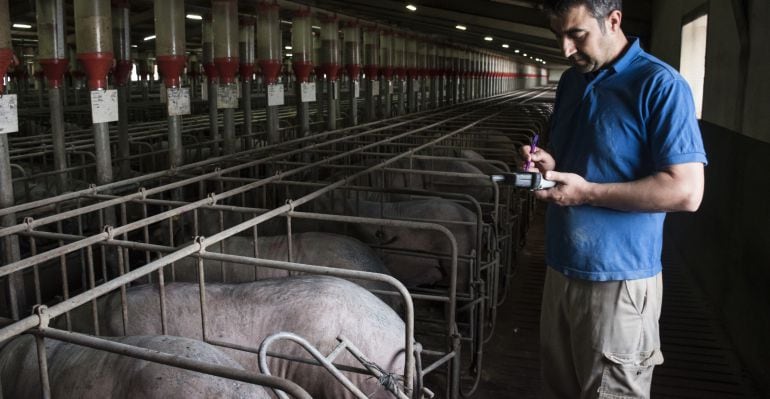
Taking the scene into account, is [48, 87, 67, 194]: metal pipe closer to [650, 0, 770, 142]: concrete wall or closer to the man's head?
the man's head

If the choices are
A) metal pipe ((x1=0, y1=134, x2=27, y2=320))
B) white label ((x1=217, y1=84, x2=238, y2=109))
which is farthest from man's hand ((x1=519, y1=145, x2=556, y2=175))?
white label ((x1=217, y1=84, x2=238, y2=109))

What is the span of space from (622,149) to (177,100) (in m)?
5.54

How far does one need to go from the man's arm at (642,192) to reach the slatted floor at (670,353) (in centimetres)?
308

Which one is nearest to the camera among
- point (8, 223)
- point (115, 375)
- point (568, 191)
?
point (568, 191)

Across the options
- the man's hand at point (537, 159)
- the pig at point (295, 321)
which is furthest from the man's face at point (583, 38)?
the pig at point (295, 321)

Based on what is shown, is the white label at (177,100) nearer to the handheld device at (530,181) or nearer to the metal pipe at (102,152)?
the metal pipe at (102,152)

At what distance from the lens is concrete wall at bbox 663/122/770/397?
5.09 m

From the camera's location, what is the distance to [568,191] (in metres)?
2.63

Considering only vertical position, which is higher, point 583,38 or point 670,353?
point 583,38

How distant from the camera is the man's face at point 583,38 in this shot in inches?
104

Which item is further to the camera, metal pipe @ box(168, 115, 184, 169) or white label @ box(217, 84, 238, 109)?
white label @ box(217, 84, 238, 109)

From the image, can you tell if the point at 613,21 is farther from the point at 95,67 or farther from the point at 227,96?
the point at 227,96

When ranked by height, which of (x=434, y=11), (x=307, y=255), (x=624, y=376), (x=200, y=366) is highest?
(x=434, y=11)

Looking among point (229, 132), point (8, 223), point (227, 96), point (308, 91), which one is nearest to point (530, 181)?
point (8, 223)
